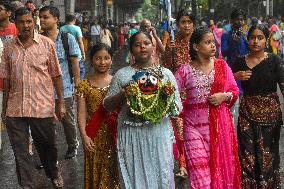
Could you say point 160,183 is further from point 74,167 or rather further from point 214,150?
point 74,167

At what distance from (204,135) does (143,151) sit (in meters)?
0.79

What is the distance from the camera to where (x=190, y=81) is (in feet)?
18.1

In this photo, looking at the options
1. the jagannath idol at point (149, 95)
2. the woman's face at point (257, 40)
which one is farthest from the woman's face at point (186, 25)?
the jagannath idol at point (149, 95)

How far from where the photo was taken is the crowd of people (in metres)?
4.91

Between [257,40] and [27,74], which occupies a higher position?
[257,40]

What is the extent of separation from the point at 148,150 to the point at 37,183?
2.63 m

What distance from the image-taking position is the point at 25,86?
6.37m

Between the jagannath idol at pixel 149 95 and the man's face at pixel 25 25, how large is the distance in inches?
71.8

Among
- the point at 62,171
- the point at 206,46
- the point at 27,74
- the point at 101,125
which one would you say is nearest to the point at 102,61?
the point at 101,125

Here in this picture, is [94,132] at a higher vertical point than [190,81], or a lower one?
lower

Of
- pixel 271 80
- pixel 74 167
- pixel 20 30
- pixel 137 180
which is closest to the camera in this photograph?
pixel 137 180

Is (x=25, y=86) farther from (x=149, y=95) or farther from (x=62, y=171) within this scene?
(x=149, y=95)

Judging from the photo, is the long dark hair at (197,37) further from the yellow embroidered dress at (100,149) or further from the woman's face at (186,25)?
the woman's face at (186,25)

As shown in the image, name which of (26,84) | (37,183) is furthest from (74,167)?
(26,84)
